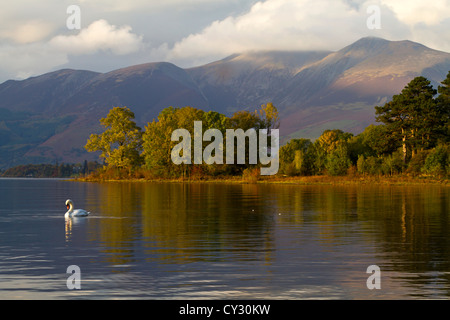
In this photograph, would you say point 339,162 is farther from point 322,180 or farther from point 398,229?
point 398,229

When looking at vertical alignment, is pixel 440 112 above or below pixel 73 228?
above

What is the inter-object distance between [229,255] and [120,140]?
350 ft

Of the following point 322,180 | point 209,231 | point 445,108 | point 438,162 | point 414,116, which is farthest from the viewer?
point 445,108

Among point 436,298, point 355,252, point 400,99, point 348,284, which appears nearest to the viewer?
point 436,298

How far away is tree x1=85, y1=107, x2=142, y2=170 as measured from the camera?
122500 mm

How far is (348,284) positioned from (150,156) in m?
106

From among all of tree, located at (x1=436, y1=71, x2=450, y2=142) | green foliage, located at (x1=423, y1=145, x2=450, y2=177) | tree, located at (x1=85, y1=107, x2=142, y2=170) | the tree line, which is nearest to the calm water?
green foliage, located at (x1=423, y1=145, x2=450, y2=177)

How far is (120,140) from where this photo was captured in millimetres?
124125

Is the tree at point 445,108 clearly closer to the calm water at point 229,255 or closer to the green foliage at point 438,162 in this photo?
the green foliage at point 438,162

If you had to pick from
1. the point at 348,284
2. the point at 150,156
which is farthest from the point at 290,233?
the point at 150,156

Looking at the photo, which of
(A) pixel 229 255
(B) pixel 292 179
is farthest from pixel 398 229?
(B) pixel 292 179

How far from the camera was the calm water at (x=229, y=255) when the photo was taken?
584 inches

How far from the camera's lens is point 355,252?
20750 mm
